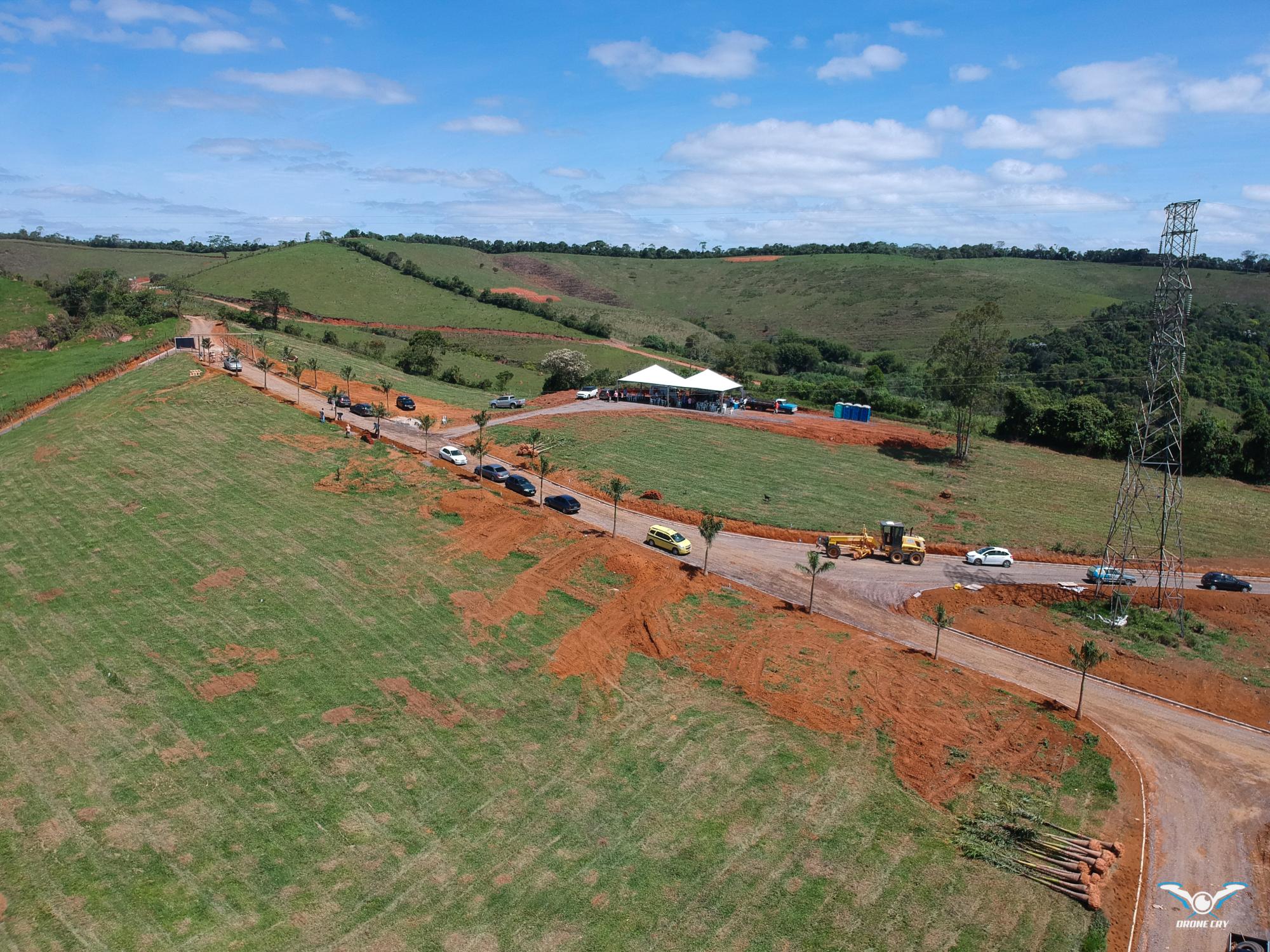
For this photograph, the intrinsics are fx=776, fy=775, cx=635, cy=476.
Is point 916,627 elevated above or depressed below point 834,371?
below

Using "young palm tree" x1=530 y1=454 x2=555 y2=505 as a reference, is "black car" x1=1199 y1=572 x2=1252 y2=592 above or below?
→ below

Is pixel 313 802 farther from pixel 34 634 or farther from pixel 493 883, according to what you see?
pixel 34 634

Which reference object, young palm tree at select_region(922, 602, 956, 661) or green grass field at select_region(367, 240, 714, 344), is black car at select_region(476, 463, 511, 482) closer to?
young palm tree at select_region(922, 602, 956, 661)

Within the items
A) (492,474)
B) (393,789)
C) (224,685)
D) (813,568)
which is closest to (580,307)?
(492,474)

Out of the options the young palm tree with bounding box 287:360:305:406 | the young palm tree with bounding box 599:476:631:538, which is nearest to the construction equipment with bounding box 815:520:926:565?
the young palm tree with bounding box 599:476:631:538

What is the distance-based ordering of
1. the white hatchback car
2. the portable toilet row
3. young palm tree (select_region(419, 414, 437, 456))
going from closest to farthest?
the white hatchback car < young palm tree (select_region(419, 414, 437, 456)) < the portable toilet row

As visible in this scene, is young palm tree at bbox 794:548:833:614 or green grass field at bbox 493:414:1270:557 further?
green grass field at bbox 493:414:1270:557

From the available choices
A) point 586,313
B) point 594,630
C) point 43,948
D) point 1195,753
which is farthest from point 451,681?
point 586,313
